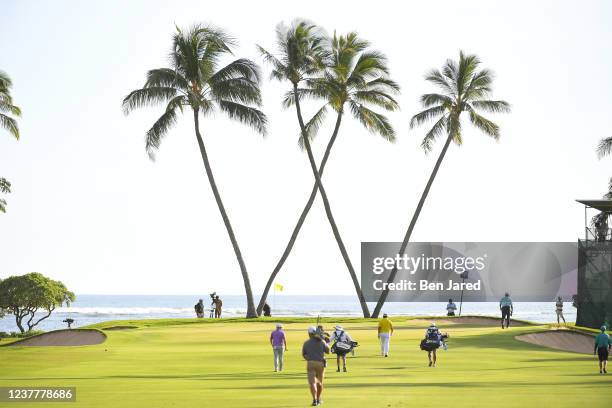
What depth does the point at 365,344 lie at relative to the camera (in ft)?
170

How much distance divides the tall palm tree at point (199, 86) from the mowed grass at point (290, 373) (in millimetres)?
14763

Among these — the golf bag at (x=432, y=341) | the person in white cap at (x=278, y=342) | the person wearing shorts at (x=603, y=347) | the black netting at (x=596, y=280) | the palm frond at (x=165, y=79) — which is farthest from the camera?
the palm frond at (x=165, y=79)

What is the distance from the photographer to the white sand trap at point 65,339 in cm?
5481

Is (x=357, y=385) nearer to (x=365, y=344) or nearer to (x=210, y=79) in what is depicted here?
(x=365, y=344)

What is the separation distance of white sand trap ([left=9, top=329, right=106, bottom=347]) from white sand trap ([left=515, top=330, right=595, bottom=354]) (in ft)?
70.7

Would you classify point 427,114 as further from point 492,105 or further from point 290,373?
point 290,373

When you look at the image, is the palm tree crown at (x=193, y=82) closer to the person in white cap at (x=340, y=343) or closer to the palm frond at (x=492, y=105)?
the palm frond at (x=492, y=105)

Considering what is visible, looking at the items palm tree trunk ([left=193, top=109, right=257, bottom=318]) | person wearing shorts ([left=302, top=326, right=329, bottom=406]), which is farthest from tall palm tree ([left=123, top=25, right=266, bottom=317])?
person wearing shorts ([left=302, top=326, right=329, bottom=406])

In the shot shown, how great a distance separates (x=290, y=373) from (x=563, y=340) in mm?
19738

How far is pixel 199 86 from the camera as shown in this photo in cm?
7138

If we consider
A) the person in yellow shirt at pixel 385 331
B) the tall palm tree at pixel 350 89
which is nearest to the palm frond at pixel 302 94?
the tall palm tree at pixel 350 89

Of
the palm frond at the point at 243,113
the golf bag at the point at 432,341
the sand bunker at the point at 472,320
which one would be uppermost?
the palm frond at the point at 243,113

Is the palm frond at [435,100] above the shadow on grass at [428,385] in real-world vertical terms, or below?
above

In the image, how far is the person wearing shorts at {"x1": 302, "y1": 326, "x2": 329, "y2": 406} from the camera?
2630cm
